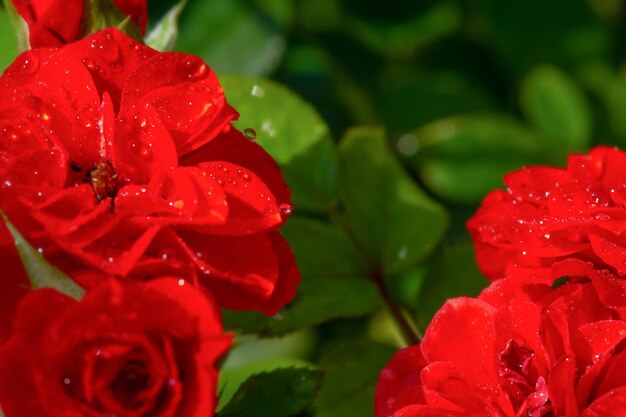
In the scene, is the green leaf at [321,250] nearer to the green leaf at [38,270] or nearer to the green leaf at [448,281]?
the green leaf at [448,281]

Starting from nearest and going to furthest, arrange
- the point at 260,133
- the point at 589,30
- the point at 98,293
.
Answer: the point at 98,293
the point at 260,133
the point at 589,30

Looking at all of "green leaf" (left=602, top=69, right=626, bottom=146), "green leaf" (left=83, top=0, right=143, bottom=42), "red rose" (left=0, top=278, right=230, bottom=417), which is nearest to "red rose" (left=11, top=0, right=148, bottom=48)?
"green leaf" (left=83, top=0, right=143, bottom=42)

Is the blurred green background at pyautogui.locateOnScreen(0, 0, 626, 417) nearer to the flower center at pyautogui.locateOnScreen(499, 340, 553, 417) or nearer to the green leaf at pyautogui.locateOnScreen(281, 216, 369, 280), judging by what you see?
the green leaf at pyautogui.locateOnScreen(281, 216, 369, 280)

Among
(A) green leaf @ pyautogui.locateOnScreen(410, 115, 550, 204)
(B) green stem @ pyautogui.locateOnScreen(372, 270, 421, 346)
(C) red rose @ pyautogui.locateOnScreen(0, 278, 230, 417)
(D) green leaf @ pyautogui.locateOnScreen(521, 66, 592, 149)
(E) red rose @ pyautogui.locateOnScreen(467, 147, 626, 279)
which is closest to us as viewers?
(C) red rose @ pyautogui.locateOnScreen(0, 278, 230, 417)

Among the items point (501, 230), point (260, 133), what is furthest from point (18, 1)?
point (501, 230)

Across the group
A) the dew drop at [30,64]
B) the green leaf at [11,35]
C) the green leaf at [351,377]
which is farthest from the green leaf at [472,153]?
the dew drop at [30,64]

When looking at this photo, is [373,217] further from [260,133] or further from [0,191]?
[0,191]

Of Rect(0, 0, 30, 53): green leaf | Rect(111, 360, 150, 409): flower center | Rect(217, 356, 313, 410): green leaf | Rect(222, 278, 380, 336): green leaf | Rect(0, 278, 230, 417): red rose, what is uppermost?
Rect(0, 0, 30, 53): green leaf

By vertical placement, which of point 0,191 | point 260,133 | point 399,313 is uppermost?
point 0,191
